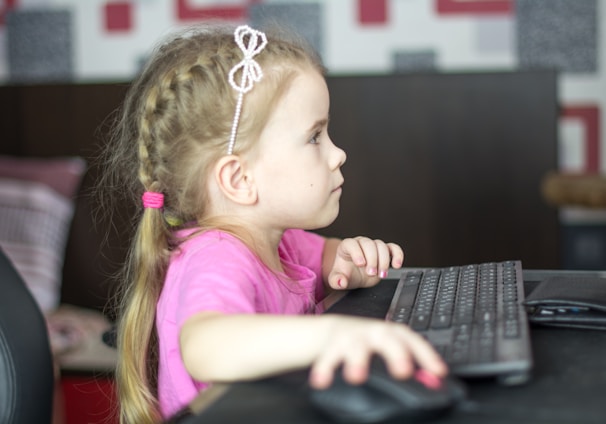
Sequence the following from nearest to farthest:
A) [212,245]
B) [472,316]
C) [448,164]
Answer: [472,316]
[212,245]
[448,164]

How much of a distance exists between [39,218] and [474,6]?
54.2 inches

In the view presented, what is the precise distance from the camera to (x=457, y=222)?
2283mm

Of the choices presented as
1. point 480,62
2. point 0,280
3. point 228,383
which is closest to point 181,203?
point 0,280

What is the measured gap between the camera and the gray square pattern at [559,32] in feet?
8.68

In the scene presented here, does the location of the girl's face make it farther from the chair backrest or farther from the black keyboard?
the chair backrest

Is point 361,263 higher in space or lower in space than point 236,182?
lower

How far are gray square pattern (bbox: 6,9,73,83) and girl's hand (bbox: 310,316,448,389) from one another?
2.51 m

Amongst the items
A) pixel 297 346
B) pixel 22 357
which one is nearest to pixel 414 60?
pixel 22 357

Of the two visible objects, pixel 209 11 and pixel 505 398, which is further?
pixel 209 11

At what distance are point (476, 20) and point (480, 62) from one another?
123mm

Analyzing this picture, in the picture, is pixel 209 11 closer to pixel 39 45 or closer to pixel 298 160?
pixel 39 45

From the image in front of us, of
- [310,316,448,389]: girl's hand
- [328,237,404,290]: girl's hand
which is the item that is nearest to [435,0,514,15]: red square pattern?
[328,237,404,290]: girl's hand

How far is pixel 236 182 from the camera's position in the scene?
0.93 m

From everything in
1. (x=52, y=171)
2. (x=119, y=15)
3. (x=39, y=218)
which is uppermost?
(x=119, y=15)
